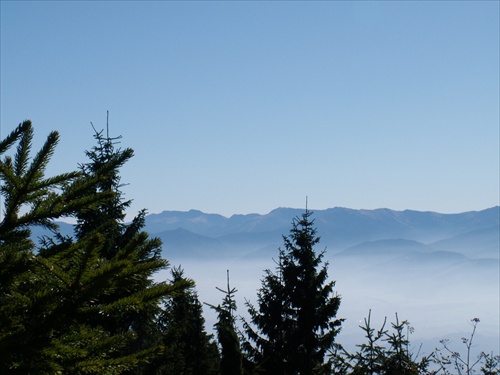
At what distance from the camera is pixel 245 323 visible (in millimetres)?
28406

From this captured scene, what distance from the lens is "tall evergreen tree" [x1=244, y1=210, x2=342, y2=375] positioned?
26031mm

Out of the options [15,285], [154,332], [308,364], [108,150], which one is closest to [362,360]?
[154,332]

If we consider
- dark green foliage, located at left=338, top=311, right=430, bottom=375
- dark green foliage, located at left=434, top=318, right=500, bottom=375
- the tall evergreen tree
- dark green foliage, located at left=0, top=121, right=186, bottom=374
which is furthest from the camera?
the tall evergreen tree

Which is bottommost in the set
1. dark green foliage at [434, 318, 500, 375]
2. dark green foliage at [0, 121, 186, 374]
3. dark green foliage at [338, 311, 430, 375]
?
dark green foliage at [434, 318, 500, 375]

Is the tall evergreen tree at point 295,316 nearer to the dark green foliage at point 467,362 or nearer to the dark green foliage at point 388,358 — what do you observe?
the dark green foliage at point 467,362

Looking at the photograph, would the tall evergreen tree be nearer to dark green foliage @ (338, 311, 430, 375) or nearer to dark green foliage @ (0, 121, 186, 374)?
dark green foliage @ (338, 311, 430, 375)

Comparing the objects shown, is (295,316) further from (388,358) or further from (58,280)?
(58,280)

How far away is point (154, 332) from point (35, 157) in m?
13.0

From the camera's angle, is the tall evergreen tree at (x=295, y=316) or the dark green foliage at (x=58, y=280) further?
the tall evergreen tree at (x=295, y=316)

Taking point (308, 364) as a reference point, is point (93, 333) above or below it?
above

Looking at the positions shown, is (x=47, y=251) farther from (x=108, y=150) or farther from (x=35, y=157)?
(x=108, y=150)

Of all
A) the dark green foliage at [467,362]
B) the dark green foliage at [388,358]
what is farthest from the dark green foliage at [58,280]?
Answer: the dark green foliage at [467,362]

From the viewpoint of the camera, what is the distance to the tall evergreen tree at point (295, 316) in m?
26.0

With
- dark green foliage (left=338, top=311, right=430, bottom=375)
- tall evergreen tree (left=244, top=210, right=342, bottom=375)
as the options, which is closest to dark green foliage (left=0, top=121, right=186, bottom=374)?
dark green foliage (left=338, top=311, right=430, bottom=375)
